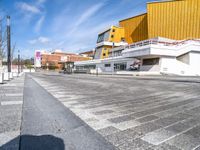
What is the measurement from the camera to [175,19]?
43625 mm

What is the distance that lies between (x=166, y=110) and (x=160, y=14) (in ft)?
151

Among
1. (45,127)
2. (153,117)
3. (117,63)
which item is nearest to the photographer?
(45,127)

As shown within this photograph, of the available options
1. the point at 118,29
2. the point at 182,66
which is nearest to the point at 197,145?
the point at 182,66

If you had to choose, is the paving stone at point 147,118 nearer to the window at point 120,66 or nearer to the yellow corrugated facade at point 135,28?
the window at point 120,66

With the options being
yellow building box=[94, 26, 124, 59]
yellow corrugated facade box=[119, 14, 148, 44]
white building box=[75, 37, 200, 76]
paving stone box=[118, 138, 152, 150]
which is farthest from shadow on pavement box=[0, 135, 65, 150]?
yellow building box=[94, 26, 124, 59]

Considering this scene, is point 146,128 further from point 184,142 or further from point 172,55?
point 172,55

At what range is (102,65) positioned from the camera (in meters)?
56.3

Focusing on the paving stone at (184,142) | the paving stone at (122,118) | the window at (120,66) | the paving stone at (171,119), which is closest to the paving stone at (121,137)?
the paving stone at (184,142)

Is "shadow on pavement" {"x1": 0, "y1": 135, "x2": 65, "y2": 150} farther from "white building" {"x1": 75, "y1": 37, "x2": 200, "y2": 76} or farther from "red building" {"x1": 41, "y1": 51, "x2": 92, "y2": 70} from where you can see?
"red building" {"x1": 41, "y1": 51, "x2": 92, "y2": 70}

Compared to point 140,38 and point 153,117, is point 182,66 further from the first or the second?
point 153,117

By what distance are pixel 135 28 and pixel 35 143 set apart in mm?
60459

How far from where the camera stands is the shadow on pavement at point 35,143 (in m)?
2.89

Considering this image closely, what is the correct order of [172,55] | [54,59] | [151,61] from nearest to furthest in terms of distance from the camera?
[172,55] → [151,61] → [54,59]

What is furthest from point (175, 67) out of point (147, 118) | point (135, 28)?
point (147, 118)
